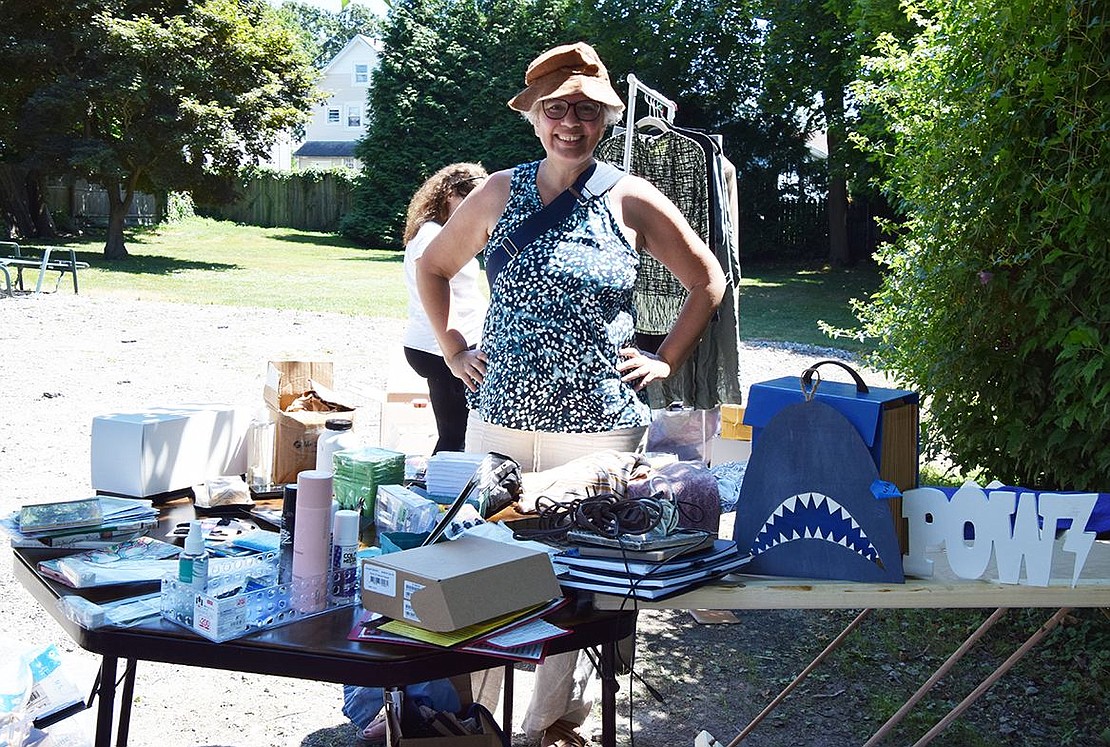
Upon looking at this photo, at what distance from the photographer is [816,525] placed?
206cm

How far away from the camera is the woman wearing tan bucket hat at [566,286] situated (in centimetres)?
258

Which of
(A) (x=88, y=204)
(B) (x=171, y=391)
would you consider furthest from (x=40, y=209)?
(B) (x=171, y=391)

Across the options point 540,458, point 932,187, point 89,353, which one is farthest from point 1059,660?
point 89,353

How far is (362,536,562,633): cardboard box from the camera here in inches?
66.7

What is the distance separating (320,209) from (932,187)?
31.6 meters

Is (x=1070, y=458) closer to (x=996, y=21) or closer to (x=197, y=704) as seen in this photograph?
(x=996, y=21)

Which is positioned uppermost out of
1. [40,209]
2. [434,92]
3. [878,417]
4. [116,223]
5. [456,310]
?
[434,92]

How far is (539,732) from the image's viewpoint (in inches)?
120

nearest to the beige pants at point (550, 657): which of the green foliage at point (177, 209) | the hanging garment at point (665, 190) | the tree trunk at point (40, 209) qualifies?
the hanging garment at point (665, 190)

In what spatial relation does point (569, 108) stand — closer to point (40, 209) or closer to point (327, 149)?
point (40, 209)

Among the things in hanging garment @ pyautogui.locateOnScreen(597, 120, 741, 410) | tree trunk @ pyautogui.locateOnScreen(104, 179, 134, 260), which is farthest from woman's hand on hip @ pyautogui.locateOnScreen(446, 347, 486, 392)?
tree trunk @ pyautogui.locateOnScreen(104, 179, 134, 260)

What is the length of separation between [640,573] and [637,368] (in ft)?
2.79

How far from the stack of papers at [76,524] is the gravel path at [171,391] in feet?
2.44

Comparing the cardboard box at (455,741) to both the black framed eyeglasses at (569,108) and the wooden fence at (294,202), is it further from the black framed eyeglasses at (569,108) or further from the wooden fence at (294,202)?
the wooden fence at (294,202)
